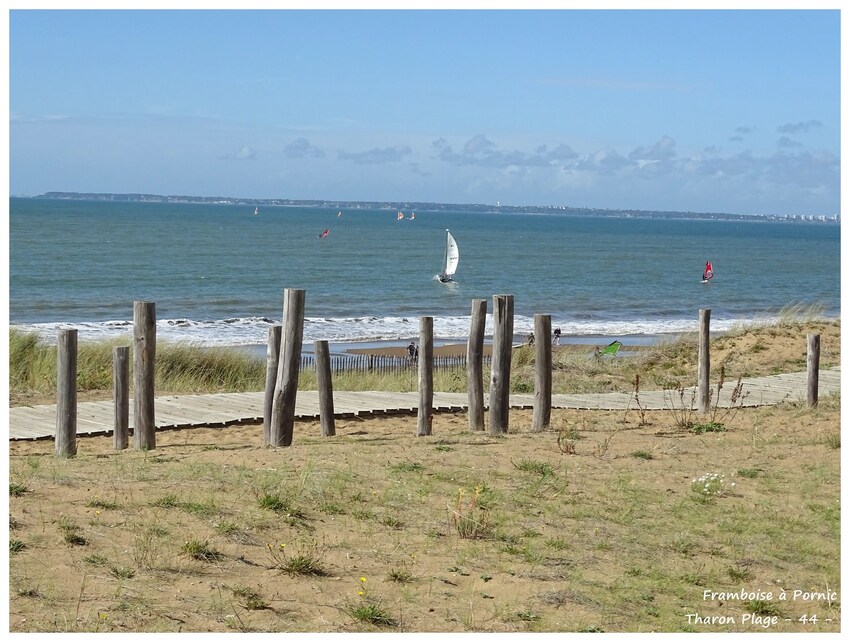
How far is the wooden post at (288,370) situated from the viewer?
1119 centimetres

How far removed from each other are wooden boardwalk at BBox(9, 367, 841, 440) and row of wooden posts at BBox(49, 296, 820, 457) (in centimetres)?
182

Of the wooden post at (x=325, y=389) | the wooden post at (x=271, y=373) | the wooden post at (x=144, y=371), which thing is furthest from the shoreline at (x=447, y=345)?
the wooden post at (x=144, y=371)

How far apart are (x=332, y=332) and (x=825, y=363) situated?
62.4 ft

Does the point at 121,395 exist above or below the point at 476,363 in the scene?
below

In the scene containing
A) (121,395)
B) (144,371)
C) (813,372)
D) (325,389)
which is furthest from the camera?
(813,372)

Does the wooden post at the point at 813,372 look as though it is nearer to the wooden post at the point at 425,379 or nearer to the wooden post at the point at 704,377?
the wooden post at the point at 704,377

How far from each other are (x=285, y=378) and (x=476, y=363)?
88.8 inches

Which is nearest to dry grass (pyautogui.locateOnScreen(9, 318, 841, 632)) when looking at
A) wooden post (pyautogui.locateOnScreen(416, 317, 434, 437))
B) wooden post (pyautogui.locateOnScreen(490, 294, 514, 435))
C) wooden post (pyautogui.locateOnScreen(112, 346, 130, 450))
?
wooden post (pyautogui.locateOnScreen(112, 346, 130, 450))

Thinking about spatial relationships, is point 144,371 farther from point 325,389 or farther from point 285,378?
point 325,389

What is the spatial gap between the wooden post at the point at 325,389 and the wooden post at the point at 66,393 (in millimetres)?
2942

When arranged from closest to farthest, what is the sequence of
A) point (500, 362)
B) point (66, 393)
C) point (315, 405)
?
point (66, 393) → point (500, 362) → point (315, 405)

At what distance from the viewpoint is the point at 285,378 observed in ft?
37.3

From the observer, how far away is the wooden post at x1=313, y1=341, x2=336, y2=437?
12.8 metres

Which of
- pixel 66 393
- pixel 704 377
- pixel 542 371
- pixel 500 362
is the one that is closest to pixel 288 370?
pixel 66 393
